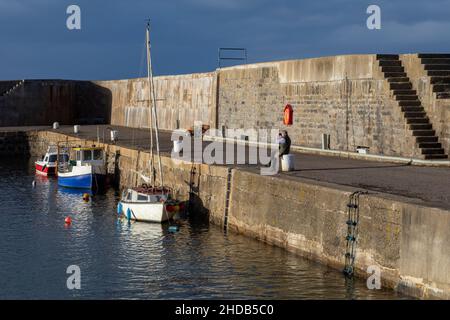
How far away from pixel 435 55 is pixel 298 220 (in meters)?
9.93

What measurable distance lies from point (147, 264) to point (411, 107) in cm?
1136

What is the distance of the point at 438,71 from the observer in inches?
1004

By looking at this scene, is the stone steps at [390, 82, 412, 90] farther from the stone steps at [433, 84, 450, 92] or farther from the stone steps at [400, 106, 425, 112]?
the stone steps at [433, 84, 450, 92]

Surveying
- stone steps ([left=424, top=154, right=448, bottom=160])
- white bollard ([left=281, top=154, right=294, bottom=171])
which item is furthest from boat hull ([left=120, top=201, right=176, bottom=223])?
stone steps ([left=424, top=154, right=448, bottom=160])

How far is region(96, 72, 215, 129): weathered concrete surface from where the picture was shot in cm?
4272

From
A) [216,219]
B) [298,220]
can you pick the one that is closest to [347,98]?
[216,219]

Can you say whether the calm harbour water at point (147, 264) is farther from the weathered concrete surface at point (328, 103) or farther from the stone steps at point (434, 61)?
the stone steps at point (434, 61)

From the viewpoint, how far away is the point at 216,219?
25.9m

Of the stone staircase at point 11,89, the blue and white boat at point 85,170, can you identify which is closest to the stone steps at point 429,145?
the blue and white boat at point 85,170

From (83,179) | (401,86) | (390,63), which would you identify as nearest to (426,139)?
(401,86)

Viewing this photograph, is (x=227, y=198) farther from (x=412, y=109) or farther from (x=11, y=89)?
(x=11, y=89)

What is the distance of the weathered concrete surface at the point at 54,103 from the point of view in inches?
2373

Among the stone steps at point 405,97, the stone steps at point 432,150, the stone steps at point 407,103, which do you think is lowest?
the stone steps at point 432,150
